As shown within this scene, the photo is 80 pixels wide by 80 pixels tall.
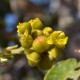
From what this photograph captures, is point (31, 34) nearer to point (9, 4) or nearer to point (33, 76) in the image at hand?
point (33, 76)

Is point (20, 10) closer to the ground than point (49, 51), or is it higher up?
closer to the ground

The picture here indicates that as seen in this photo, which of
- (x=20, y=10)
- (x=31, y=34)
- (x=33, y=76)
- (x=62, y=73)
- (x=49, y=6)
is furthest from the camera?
(x=49, y=6)

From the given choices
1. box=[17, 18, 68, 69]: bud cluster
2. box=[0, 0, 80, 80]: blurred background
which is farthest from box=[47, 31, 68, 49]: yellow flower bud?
box=[0, 0, 80, 80]: blurred background

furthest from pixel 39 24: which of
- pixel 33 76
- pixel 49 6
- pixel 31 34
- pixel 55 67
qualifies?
pixel 49 6

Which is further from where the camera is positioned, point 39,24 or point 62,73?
point 39,24

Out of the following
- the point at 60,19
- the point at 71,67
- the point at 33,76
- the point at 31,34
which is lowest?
the point at 33,76

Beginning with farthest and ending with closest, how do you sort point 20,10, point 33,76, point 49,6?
point 49,6
point 20,10
point 33,76
